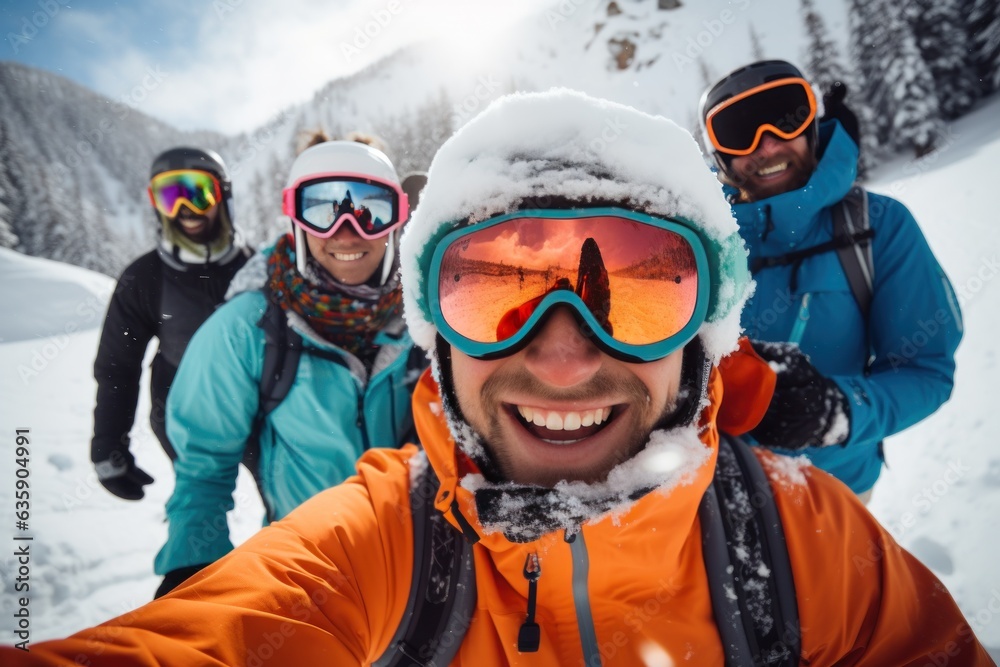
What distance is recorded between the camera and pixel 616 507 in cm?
122

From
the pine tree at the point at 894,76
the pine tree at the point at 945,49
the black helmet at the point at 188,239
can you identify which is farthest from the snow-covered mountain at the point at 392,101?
the black helmet at the point at 188,239

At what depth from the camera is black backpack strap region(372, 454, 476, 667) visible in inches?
51.1

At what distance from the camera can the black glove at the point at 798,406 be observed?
164 cm

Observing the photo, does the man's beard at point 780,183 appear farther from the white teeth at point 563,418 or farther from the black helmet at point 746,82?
the white teeth at point 563,418

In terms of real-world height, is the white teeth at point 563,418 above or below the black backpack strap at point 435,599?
above

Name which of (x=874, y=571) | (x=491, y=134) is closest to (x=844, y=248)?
(x=874, y=571)

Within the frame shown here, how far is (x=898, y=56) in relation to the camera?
2145 centimetres

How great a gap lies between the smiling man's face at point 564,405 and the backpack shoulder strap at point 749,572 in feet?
1.07

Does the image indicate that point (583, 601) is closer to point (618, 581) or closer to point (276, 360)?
point (618, 581)

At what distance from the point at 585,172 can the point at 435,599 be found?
1.31 meters

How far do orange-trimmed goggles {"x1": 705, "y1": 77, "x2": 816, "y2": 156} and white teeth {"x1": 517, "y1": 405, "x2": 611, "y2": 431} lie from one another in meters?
1.92

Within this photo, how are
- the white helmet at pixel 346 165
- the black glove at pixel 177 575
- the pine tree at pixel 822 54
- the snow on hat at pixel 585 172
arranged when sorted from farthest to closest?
the pine tree at pixel 822 54 → the white helmet at pixel 346 165 → the black glove at pixel 177 575 → the snow on hat at pixel 585 172

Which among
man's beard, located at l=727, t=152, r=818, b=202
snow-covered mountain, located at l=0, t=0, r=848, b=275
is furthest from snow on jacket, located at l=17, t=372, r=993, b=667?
snow-covered mountain, located at l=0, t=0, r=848, b=275

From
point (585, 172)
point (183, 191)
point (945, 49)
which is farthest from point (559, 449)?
point (945, 49)
